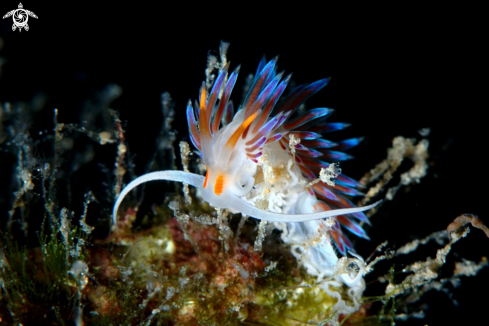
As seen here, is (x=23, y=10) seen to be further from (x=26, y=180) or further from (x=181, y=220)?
(x=181, y=220)

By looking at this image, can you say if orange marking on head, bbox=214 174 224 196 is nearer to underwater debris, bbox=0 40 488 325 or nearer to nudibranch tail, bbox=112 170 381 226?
nudibranch tail, bbox=112 170 381 226

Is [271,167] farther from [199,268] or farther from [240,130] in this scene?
[199,268]

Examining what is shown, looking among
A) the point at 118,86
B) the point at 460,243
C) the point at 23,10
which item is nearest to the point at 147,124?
the point at 118,86

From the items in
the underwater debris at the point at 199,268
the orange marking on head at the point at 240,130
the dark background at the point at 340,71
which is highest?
the dark background at the point at 340,71

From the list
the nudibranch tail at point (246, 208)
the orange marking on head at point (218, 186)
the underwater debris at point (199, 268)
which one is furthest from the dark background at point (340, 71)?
the orange marking on head at point (218, 186)

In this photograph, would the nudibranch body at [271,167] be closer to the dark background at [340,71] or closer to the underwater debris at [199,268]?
the underwater debris at [199,268]

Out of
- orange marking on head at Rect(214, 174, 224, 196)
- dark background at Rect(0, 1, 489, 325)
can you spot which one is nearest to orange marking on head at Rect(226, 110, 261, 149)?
orange marking on head at Rect(214, 174, 224, 196)
